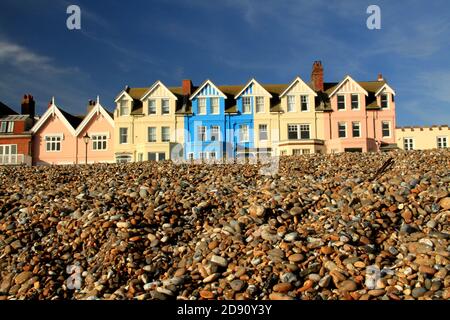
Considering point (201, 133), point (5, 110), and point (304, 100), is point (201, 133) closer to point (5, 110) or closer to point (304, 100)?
point (304, 100)

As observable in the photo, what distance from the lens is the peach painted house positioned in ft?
122

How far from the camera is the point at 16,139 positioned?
38.2 m

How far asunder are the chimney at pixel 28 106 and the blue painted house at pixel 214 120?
18.3 m

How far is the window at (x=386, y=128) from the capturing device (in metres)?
35.1

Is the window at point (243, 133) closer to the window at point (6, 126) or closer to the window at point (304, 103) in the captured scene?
the window at point (304, 103)

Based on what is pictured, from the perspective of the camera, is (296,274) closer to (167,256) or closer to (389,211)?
(167,256)

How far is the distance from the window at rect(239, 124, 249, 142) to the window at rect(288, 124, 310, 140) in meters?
3.93

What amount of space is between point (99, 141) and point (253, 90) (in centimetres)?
1560

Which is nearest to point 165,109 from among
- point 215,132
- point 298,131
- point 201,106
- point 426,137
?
Result: point 201,106

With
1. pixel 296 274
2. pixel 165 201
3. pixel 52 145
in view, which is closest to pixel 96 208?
pixel 165 201

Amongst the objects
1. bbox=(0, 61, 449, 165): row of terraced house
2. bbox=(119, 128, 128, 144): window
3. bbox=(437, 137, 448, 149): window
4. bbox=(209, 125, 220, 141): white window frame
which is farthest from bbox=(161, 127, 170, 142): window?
bbox=(437, 137, 448, 149): window

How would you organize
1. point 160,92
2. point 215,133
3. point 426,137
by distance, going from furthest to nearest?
point 426,137, point 160,92, point 215,133

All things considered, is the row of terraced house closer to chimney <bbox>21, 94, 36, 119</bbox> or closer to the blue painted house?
the blue painted house
